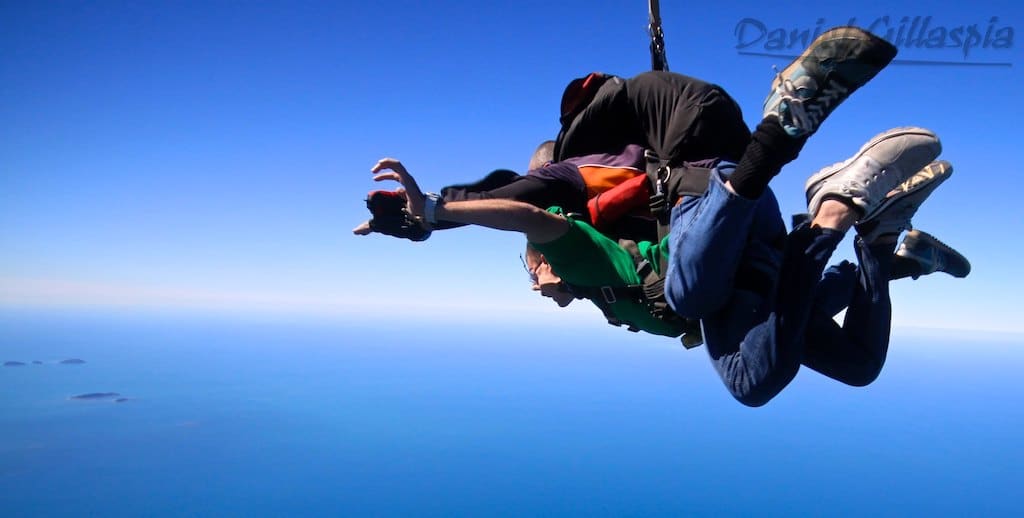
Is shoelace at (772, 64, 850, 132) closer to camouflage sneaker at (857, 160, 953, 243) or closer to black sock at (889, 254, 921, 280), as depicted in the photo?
camouflage sneaker at (857, 160, 953, 243)

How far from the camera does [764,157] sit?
1.27 metres

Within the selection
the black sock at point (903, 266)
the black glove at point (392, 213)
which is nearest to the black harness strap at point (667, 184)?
the black glove at point (392, 213)

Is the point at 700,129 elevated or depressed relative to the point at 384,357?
elevated

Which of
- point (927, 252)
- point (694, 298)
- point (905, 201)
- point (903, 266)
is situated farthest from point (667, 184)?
point (927, 252)

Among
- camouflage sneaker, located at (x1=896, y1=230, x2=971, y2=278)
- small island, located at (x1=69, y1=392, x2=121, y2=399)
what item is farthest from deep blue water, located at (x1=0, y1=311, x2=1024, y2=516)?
camouflage sneaker, located at (x1=896, y1=230, x2=971, y2=278)

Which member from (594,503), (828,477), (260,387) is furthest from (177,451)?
(828,477)

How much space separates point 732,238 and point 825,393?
14402cm

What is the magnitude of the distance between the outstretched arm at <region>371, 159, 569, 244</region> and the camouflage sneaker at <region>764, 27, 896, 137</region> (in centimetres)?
85

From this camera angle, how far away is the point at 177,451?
2603 inches

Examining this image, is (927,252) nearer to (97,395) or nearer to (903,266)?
(903,266)

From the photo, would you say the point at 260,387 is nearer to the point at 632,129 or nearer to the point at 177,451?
the point at 177,451

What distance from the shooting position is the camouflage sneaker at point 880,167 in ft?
5.16

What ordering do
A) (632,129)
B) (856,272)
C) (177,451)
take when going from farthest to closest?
1. (177,451)
2. (856,272)
3. (632,129)

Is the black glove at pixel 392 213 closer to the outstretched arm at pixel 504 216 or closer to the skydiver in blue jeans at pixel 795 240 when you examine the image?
the outstretched arm at pixel 504 216
